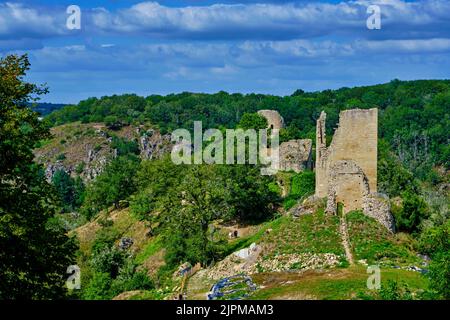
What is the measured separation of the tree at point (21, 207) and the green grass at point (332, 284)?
837 centimetres

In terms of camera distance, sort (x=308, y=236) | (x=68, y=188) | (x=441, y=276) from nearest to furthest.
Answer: (x=441, y=276)
(x=308, y=236)
(x=68, y=188)

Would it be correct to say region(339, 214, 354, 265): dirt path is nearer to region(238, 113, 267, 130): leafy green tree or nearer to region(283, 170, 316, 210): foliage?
region(283, 170, 316, 210): foliage

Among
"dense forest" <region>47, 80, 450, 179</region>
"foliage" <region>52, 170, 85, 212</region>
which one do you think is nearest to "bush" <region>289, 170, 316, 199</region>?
"dense forest" <region>47, 80, 450, 179</region>

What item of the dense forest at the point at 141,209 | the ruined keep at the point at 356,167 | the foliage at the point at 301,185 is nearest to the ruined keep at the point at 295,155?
the dense forest at the point at 141,209

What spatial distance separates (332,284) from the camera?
93.1 ft

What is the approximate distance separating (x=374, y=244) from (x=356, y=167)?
5.50 m

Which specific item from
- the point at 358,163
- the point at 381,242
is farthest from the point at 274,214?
the point at 381,242

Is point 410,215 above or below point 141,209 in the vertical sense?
above

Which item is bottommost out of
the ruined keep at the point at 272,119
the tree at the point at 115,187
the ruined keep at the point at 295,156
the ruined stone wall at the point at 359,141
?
the tree at the point at 115,187

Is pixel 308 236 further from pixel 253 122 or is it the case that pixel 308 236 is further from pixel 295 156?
pixel 253 122

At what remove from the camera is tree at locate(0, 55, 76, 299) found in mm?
25031

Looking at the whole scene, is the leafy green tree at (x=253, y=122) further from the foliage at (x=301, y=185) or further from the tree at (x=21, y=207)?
the tree at (x=21, y=207)

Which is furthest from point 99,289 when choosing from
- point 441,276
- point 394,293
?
point 441,276

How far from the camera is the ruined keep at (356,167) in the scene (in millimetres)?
37875
